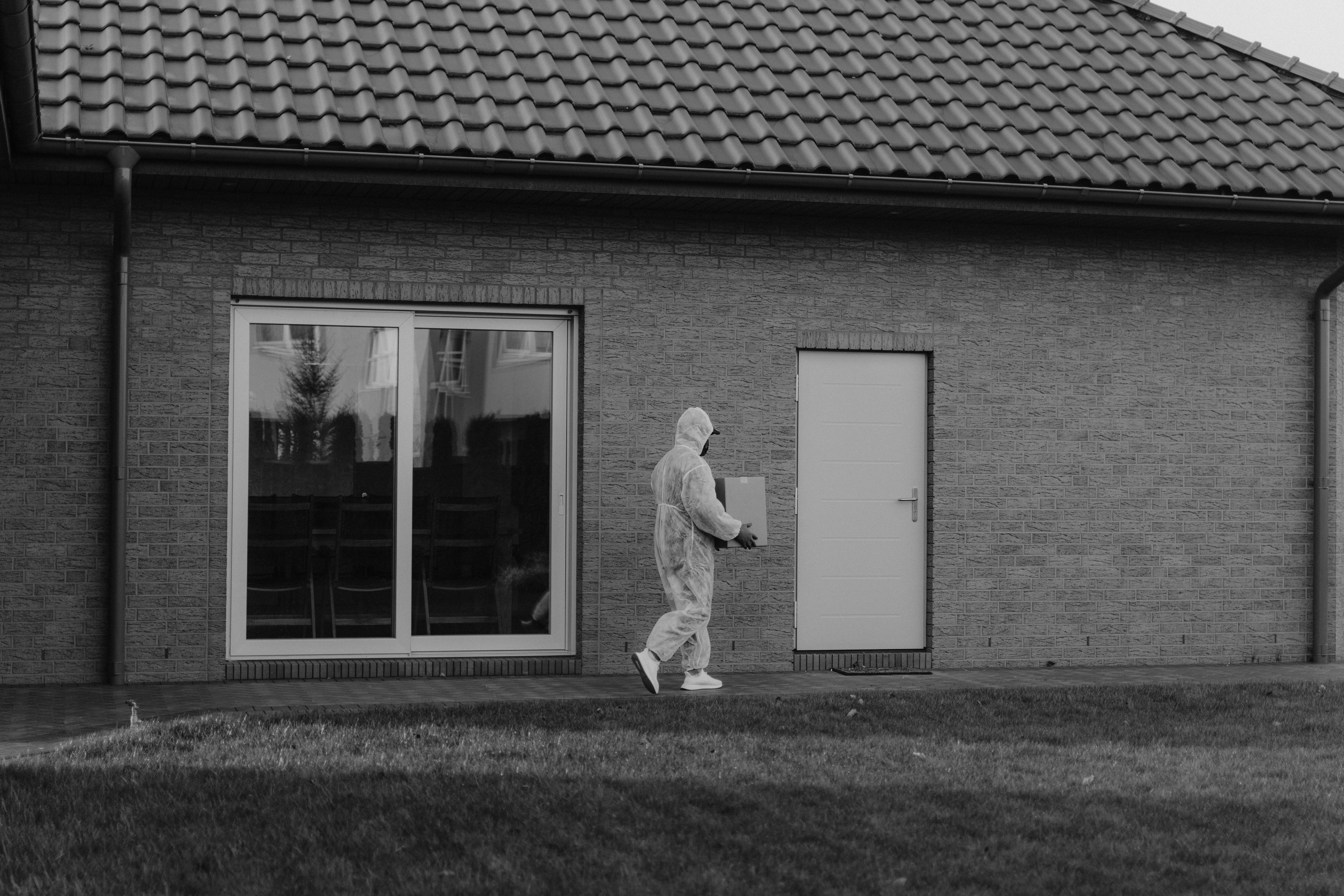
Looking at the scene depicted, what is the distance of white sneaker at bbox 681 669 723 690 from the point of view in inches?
421

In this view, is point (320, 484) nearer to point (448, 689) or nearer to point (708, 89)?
point (448, 689)

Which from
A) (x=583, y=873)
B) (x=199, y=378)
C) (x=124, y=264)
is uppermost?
(x=124, y=264)

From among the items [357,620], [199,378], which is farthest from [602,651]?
[199,378]

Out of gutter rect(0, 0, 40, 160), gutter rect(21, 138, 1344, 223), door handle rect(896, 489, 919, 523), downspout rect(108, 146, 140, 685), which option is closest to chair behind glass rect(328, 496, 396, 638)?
downspout rect(108, 146, 140, 685)

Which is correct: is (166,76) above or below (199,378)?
above

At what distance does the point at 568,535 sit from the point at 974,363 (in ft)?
10.4

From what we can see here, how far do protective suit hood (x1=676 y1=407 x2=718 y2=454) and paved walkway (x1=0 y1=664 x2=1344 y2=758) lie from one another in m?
1.54

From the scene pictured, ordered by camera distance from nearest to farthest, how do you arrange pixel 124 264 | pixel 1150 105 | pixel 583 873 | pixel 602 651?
pixel 583 873, pixel 124 264, pixel 602 651, pixel 1150 105

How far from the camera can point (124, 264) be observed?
423 inches

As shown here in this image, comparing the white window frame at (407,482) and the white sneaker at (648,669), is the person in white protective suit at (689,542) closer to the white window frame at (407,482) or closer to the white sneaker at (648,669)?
the white sneaker at (648,669)

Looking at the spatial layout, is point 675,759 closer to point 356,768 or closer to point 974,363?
point 356,768

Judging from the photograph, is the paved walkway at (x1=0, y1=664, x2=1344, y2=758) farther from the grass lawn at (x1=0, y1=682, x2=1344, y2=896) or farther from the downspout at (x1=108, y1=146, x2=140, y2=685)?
the grass lawn at (x1=0, y1=682, x2=1344, y2=896)

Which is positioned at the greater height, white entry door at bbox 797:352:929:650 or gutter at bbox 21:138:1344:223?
gutter at bbox 21:138:1344:223

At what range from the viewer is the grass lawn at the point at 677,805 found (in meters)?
5.97
